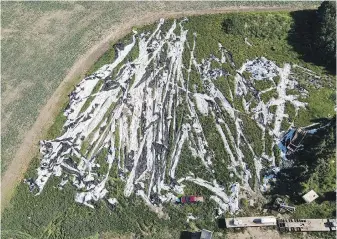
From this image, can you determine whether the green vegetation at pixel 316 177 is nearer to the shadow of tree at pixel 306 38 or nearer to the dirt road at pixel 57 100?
the shadow of tree at pixel 306 38

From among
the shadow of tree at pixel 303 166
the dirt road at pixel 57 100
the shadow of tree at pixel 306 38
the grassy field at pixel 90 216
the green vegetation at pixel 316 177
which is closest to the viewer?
the grassy field at pixel 90 216

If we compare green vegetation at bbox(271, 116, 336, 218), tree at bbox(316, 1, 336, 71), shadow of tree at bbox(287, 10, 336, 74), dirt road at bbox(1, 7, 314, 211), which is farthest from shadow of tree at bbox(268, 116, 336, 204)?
dirt road at bbox(1, 7, 314, 211)

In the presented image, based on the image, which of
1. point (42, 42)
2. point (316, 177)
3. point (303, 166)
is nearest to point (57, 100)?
point (42, 42)

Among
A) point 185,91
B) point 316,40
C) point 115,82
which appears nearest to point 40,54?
point 115,82

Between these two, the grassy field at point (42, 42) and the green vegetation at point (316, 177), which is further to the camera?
the grassy field at point (42, 42)

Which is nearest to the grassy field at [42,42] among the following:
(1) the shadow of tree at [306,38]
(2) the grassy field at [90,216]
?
(1) the shadow of tree at [306,38]

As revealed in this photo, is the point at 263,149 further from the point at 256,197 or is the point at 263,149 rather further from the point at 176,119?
the point at 176,119
